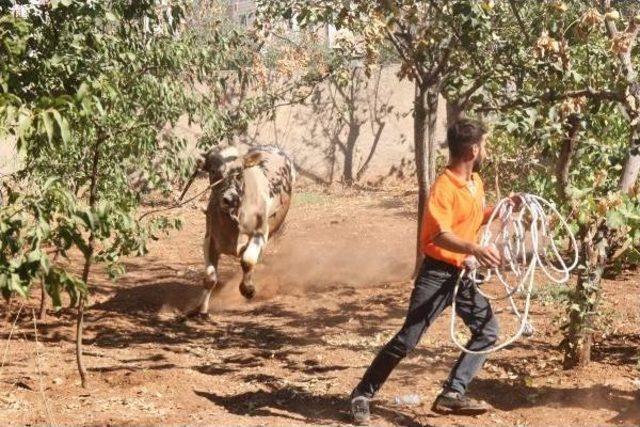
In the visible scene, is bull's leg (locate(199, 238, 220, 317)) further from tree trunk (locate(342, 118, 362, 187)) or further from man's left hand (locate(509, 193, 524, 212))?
tree trunk (locate(342, 118, 362, 187))

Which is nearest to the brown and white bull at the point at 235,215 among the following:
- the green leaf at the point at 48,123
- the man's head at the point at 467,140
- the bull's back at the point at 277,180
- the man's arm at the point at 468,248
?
the bull's back at the point at 277,180

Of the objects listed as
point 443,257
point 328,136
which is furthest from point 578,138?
point 328,136

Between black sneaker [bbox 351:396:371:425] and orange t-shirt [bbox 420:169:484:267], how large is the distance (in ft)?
3.38

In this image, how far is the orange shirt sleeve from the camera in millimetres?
5219

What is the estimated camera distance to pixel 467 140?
5.35m

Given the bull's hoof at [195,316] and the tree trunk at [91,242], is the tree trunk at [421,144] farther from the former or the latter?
the tree trunk at [91,242]

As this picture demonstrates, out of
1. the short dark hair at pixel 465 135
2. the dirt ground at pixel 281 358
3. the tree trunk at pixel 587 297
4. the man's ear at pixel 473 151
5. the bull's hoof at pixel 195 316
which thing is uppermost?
the short dark hair at pixel 465 135

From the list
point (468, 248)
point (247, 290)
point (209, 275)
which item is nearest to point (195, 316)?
point (209, 275)

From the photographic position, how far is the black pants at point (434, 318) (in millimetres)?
5406

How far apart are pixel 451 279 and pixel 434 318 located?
0.94ft

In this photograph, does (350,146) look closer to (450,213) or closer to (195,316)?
(195,316)

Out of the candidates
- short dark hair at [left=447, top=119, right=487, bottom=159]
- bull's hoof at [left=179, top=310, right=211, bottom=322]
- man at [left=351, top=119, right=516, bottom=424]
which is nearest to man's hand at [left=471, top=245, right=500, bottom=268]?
man at [left=351, top=119, right=516, bottom=424]

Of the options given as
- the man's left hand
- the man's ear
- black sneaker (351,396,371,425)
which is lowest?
black sneaker (351,396,371,425)

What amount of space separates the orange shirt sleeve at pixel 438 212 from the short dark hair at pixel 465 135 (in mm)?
267
